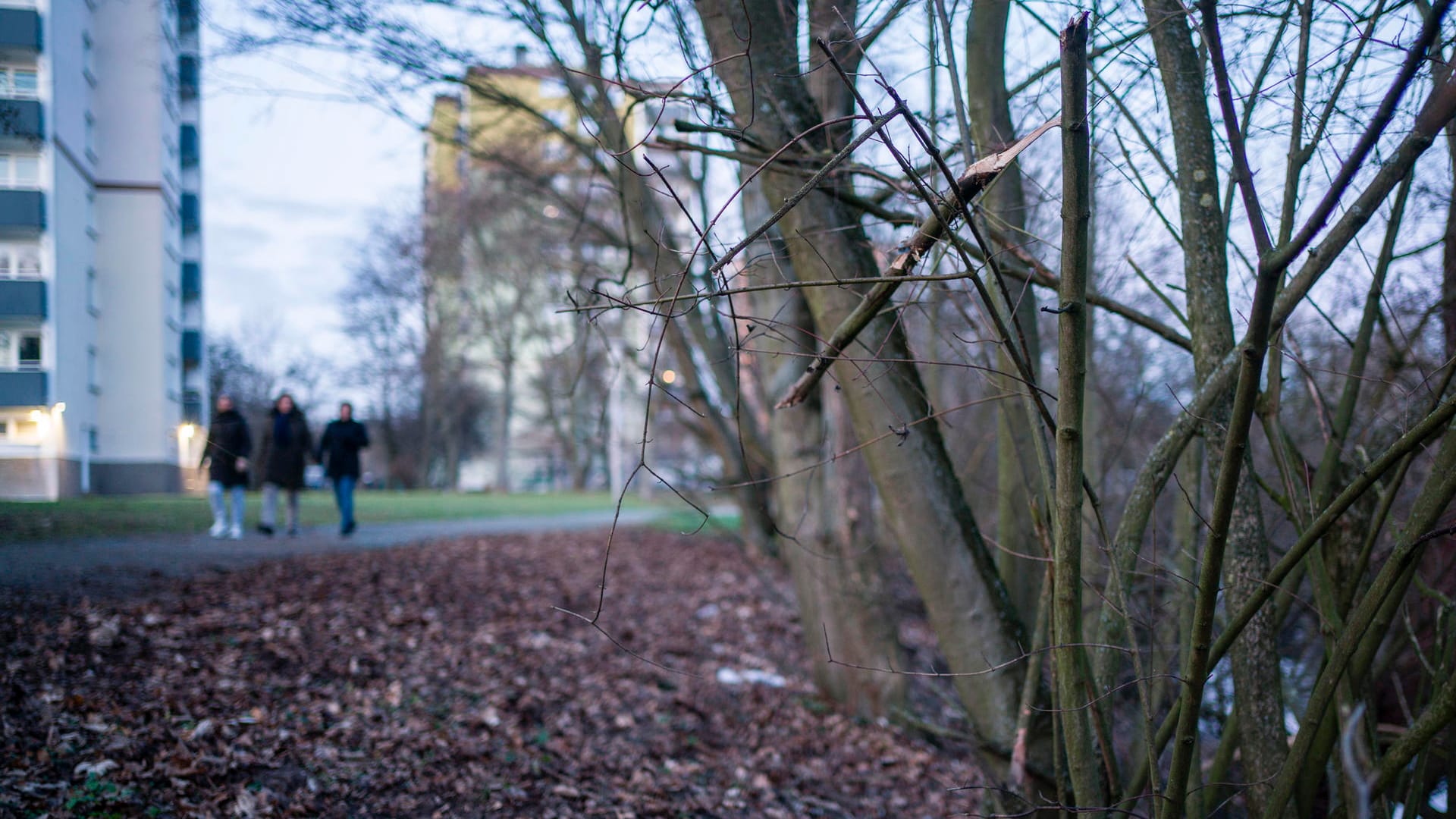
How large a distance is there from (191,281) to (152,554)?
2252 millimetres

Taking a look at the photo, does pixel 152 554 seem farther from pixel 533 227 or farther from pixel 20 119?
pixel 533 227

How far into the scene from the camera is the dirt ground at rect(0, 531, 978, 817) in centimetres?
409

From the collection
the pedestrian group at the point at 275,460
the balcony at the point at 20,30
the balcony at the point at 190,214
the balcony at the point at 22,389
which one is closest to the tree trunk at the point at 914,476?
the balcony at the point at 20,30

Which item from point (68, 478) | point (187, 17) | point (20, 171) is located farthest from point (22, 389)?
point (187, 17)

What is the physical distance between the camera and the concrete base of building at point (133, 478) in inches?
211

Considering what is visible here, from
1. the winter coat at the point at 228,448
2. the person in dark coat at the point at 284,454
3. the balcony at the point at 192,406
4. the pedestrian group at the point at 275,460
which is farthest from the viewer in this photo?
the person in dark coat at the point at 284,454

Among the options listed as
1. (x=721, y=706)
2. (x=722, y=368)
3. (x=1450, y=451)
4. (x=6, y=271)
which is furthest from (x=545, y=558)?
(x=1450, y=451)

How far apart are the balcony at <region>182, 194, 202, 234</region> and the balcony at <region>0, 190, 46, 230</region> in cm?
202

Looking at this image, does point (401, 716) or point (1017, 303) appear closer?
point (1017, 303)

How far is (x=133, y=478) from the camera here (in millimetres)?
5809

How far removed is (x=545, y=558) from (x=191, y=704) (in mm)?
7595

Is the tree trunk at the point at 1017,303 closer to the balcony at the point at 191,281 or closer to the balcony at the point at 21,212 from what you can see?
the balcony at the point at 21,212

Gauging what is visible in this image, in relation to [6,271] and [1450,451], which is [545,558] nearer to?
[6,271]

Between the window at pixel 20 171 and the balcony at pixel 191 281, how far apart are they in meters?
1.93
